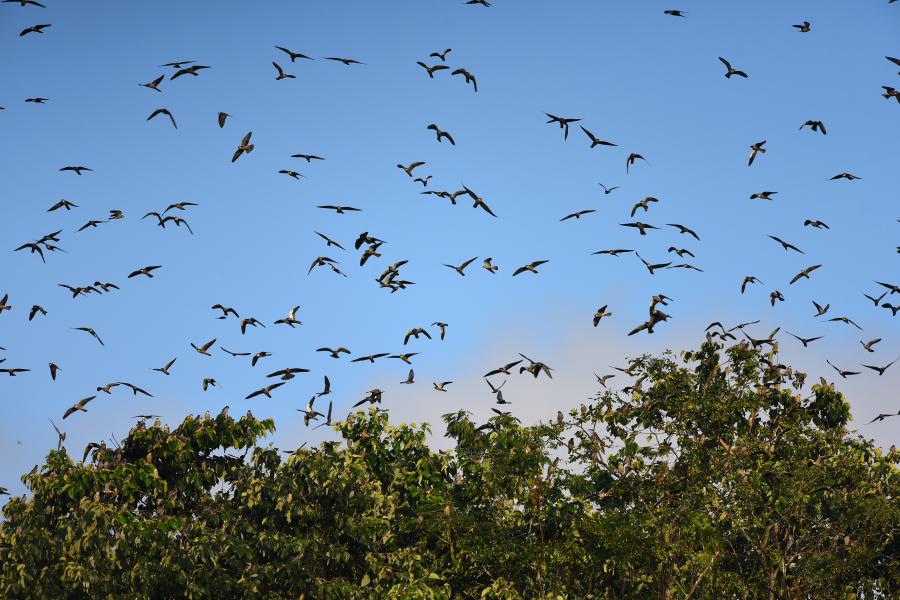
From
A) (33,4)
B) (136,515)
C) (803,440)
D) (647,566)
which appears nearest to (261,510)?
(136,515)

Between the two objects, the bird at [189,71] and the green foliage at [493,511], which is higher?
the bird at [189,71]

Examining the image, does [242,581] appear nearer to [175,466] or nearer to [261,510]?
[261,510]

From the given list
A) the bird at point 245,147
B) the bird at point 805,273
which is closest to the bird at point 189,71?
the bird at point 245,147

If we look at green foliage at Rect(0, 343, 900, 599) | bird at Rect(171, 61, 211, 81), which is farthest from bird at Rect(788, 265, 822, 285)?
bird at Rect(171, 61, 211, 81)

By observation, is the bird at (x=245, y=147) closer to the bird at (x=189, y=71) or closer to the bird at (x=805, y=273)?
the bird at (x=189, y=71)

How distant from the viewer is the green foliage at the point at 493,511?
864 inches

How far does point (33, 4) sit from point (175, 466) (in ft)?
38.3

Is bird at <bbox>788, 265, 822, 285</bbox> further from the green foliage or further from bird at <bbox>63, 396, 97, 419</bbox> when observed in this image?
bird at <bbox>63, 396, 97, 419</bbox>

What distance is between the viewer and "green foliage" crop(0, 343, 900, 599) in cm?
2194

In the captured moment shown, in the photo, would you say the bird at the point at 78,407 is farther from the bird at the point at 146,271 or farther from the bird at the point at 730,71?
the bird at the point at 730,71

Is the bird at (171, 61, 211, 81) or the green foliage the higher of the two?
the bird at (171, 61, 211, 81)

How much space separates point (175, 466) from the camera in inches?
1043

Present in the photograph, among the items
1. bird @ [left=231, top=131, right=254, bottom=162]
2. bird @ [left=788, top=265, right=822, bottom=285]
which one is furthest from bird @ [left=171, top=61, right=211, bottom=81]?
bird @ [left=788, top=265, right=822, bottom=285]

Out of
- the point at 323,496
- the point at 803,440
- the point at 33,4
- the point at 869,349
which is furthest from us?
the point at 803,440
